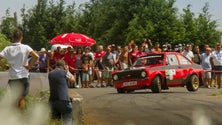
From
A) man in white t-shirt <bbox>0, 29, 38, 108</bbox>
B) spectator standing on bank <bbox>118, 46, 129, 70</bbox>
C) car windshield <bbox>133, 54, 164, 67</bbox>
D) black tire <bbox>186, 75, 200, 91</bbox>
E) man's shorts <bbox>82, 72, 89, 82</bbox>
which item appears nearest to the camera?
man in white t-shirt <bbox>0, 29, 38, 108</bbox>

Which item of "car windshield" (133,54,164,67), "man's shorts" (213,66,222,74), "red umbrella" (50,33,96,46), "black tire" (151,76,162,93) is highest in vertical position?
"red umbrella" (50,33,96,46)

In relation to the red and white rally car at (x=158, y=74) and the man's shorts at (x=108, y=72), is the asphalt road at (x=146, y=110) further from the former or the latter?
the man's shorts at (x=108, y=72)

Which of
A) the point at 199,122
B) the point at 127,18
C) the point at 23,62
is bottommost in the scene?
the point at 199,122

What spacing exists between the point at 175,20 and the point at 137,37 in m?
4.57

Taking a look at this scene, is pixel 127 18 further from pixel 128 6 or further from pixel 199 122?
pixel 199 122

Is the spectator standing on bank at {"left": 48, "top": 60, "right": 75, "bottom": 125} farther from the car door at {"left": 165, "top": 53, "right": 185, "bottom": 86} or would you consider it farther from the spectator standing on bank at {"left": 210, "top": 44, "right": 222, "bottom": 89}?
the spectator standing on bank at {"left": 210, "top": 44, "right": 222, "bottom": 89}

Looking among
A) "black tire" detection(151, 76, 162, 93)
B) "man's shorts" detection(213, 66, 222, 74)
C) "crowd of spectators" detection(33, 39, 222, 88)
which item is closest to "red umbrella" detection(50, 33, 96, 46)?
"crowd of spectators" detection(33, 39, 222, 88)

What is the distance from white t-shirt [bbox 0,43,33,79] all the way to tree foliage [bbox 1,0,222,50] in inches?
1805

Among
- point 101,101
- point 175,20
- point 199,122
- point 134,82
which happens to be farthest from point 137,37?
point 199,122

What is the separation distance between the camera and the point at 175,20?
57312 millimetres

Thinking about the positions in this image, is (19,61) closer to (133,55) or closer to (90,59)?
(90,59)

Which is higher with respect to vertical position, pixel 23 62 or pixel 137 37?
pixel 137 37

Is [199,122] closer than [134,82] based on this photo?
Yes

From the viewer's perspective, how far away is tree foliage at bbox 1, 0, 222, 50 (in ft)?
191
